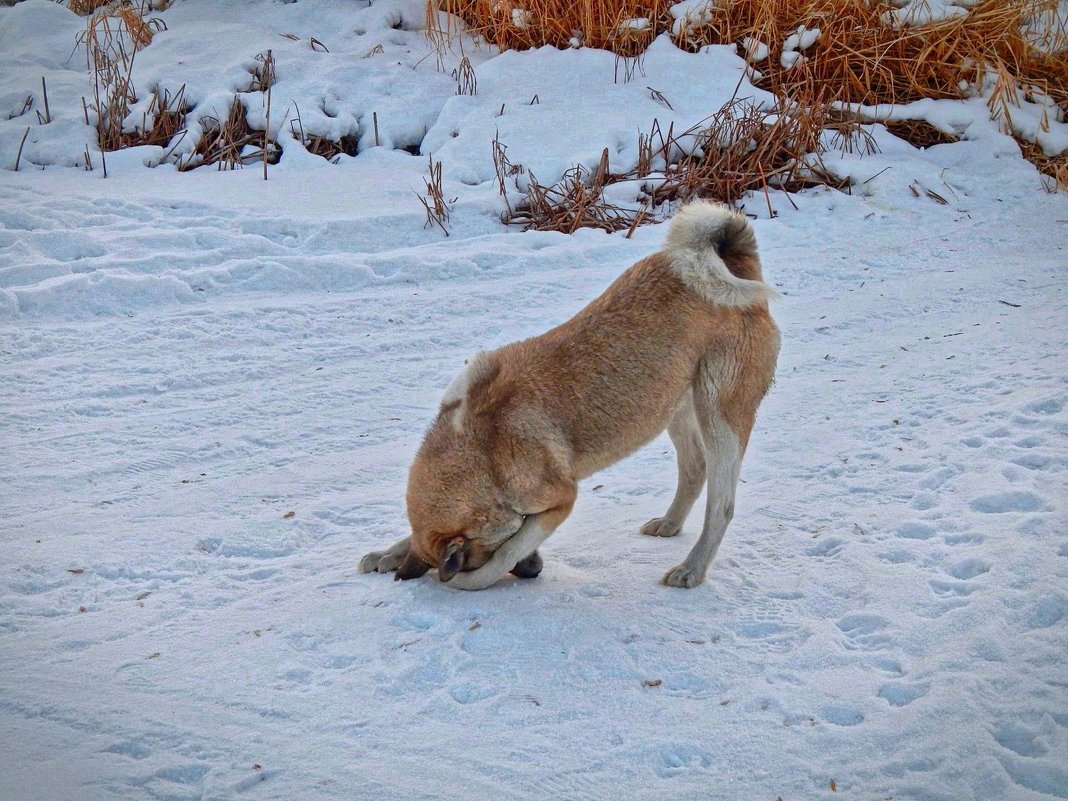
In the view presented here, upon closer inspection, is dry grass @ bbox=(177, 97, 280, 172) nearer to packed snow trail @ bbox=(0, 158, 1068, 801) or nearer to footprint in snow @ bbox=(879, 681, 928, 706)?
packed snow trail @ bbox=(0, 158, 1068, 801)

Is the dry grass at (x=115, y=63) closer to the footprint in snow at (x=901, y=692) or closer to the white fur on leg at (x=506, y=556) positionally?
the white fur on leg at (x=506, y=556)

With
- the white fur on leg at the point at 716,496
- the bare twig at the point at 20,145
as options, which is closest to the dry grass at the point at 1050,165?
the white fur on leg at the point at 716,496

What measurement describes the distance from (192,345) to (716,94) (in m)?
6.82

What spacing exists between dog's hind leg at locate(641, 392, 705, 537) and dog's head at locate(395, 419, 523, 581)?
43.2 inches

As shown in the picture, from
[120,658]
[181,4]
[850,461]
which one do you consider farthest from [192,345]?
[181,4]

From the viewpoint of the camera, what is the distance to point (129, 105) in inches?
423

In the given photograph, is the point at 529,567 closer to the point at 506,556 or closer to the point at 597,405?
the point at 506,556

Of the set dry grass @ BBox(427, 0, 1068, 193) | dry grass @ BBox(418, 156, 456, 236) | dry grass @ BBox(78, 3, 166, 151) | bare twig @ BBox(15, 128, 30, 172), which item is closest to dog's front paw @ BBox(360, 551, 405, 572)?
dry grass @ BBox(418, 156, 456, 236)

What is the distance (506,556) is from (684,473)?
1.22m

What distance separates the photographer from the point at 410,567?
429 cm

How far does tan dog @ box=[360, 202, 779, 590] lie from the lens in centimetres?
419

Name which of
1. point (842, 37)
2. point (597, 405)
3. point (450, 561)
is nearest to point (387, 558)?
point (450, 561)

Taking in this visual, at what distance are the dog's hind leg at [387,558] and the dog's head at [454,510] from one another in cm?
20

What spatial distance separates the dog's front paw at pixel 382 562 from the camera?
4477 mm
